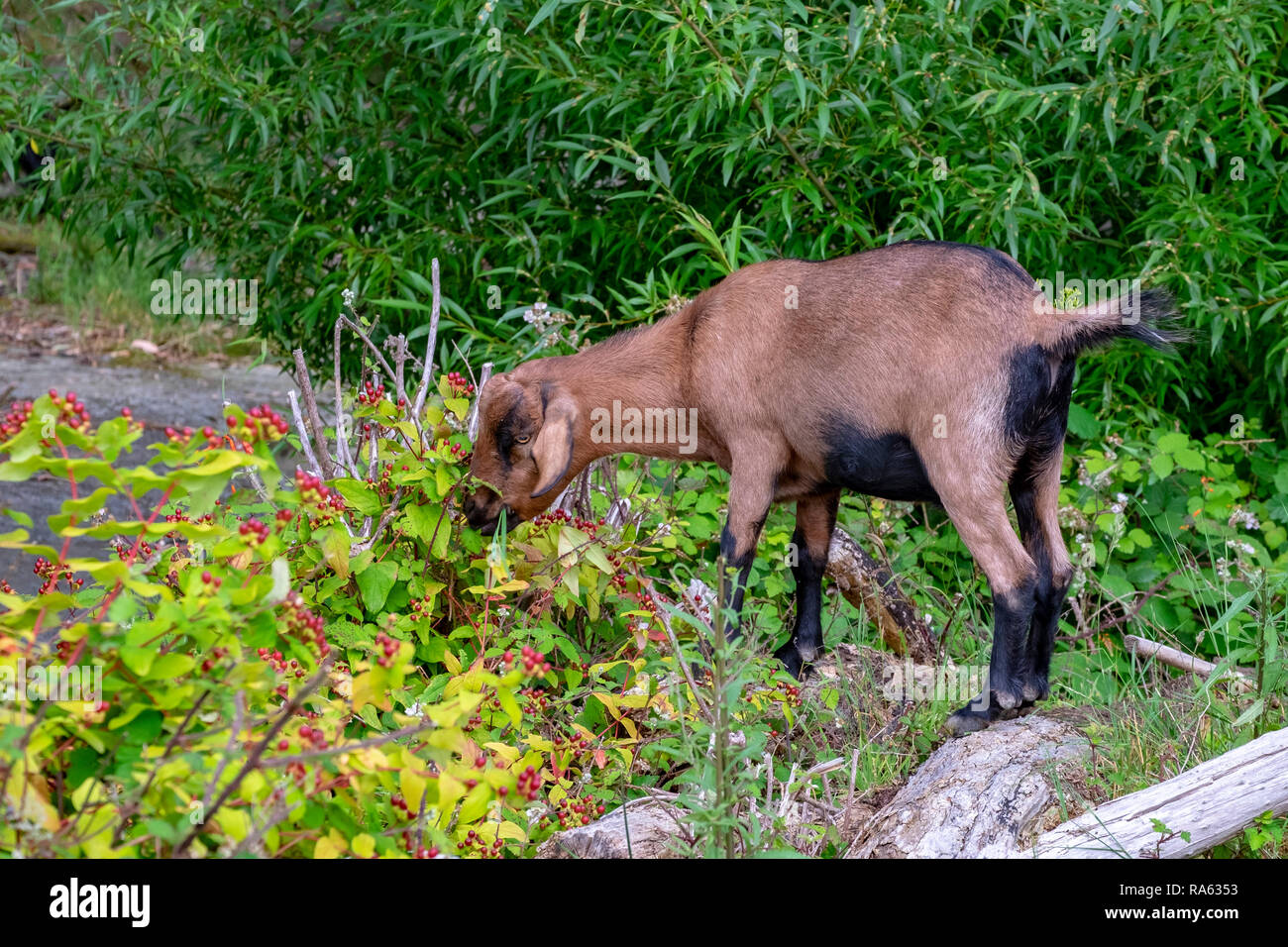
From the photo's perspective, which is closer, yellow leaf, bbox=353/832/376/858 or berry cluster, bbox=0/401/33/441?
yellow leaf, bbox=353/832/376/858

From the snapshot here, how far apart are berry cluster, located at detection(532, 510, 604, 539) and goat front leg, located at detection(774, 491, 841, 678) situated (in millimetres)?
657

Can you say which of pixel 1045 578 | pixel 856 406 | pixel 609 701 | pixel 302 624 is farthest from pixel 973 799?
pixel 302 624

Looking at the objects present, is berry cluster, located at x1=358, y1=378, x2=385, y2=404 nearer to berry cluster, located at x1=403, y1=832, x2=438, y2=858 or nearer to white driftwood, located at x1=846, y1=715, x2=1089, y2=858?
berry cluster, located at x1=403, y1=832, x2=438, y2=858

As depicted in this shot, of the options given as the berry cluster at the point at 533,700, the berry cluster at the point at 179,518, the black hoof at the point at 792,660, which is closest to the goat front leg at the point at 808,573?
the black hoof at the point at 792,660

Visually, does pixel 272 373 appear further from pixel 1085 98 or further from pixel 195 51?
pixel 1085 98

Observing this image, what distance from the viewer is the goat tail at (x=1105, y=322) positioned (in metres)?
3.50

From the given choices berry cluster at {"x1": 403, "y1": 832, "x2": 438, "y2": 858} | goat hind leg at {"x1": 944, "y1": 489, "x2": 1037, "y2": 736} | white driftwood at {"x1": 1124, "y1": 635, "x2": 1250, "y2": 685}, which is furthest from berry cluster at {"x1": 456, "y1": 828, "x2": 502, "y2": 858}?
white driftwood at {"x1": 1124, "y1": 635, "x2": 1250, "y2": 685}

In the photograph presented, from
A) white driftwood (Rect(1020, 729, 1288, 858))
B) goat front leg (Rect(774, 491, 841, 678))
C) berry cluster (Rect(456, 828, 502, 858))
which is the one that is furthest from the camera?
goat front leg (Rect(774, 491, 841, 678))

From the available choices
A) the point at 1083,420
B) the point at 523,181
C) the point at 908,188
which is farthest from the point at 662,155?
the point at 1083,420

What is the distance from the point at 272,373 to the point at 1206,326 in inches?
283

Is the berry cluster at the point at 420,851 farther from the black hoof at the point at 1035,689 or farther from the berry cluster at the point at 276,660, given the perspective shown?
the black hoof at the point at 1035,689

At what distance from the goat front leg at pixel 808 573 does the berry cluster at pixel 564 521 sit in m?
0.66

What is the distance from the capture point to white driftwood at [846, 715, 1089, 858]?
10.7 ft

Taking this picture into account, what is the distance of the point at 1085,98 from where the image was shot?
5.04 metres
